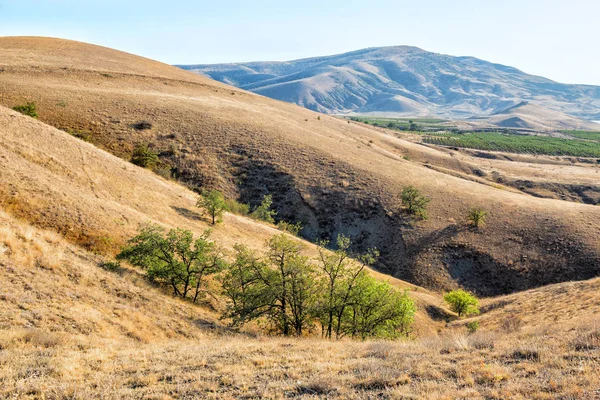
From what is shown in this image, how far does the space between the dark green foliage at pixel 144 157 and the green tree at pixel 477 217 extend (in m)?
35.4

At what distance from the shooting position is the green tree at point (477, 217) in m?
40.7

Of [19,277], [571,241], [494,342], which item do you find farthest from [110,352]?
[571,241]

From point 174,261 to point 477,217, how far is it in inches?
1310

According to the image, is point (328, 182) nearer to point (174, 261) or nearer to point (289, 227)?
point (289, 227)

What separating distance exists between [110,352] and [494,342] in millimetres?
11695

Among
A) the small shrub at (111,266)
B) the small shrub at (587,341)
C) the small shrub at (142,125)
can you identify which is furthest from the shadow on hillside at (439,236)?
the small shrub at (142,125)

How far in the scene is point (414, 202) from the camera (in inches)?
1706

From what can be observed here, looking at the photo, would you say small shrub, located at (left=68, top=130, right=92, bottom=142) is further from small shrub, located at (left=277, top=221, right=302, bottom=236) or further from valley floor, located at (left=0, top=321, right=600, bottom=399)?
valley floor, located at (left=0, top=321, right=600, bottom=399)

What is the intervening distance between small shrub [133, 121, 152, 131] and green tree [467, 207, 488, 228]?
4053 cm

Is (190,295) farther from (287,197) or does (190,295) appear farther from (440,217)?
(440,217)

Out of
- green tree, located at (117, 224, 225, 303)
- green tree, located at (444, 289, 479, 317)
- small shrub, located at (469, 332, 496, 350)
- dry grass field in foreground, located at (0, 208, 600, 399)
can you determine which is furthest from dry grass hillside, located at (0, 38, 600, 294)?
small shrub, located at (469, 332, 496, 350)

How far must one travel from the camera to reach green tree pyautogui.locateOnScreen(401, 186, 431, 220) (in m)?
42.9

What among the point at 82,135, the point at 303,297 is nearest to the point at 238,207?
the point at 82,135

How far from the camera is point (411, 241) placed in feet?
131
